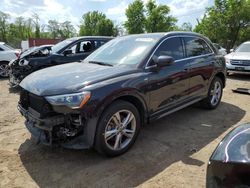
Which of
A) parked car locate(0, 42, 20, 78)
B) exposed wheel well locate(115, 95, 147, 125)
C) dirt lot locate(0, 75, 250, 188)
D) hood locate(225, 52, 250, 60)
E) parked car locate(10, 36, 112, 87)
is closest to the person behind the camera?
dirt lot locate(0, 75, 250, 188)

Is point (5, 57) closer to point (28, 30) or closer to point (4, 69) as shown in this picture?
point (4, 69)

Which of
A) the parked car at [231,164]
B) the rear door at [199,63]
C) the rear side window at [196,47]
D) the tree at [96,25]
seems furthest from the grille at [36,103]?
the tree at [96,25]

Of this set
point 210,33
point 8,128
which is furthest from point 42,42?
point 8,128

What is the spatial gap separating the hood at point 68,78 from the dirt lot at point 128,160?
3.24ft

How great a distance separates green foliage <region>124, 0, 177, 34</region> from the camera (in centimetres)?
4394

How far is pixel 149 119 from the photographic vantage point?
4.34m

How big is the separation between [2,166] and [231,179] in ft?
9.88

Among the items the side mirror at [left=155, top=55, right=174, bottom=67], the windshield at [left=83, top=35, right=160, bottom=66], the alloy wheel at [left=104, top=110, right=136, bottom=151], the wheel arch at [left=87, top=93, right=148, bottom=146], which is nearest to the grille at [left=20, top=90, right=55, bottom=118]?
the wheel arch at [left=87, top=93, right=148, bottom=146]

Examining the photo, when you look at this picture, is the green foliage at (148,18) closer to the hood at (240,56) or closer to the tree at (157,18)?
the tree at (157,18)

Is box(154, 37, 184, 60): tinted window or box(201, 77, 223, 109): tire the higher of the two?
box(154, 37, 184, 60): tinted window

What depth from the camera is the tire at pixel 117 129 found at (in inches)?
141

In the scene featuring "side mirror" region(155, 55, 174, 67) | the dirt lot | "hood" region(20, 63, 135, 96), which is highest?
"side mirror" region(155, 55, 174, 67)

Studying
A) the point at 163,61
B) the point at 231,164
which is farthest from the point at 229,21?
the point at 231,164

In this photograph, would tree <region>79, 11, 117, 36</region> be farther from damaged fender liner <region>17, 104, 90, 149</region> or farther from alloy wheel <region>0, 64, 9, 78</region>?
damaged fender liner <region>17, 104, 90, 149</region>
